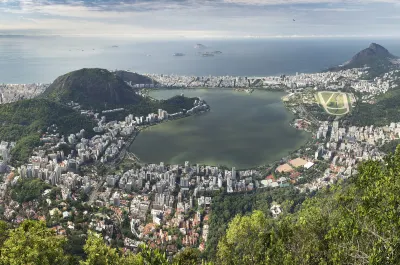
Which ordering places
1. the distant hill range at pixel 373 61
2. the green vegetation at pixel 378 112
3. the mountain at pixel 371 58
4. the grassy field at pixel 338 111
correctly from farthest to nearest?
the mountain at pixel 371 58 → the distant hill range at pixel 373 61 → the grassy field at pixel 338 111 → the green vegetation at pixel 378 112

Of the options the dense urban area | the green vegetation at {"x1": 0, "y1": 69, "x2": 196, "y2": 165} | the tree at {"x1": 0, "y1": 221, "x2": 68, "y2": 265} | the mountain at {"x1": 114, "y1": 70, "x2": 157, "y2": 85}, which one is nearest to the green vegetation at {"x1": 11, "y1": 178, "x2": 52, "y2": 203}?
the dense urban area

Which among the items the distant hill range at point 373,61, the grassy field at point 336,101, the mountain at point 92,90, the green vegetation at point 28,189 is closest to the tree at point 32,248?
the green vegetation at point 28,189

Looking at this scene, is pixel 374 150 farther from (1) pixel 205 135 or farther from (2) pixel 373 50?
(2) pixel 373 50

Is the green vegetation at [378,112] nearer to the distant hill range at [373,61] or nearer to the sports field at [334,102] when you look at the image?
the sports field at [334,102]

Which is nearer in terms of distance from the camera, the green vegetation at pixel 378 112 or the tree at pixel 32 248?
the tree at pixel 32 248

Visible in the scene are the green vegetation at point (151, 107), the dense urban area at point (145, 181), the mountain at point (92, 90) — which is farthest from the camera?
the mountain at point (92, 90)

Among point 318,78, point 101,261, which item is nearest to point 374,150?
point 101,261

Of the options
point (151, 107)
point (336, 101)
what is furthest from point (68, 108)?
point (336, 101)
